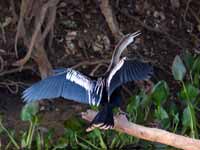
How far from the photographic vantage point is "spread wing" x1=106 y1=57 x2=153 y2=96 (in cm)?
326

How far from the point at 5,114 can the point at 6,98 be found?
0.62 ft

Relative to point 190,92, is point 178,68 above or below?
above

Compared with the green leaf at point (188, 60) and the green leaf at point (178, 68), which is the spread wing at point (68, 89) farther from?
the green leaf at point (188, 60)

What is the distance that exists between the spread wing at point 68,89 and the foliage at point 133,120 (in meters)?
0.86

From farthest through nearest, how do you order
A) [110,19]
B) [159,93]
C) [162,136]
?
[110,19] → [159,93] → [162,136]

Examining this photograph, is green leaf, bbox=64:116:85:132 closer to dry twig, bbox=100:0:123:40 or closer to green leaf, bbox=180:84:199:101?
green leaf, bbox=180:84:199:101

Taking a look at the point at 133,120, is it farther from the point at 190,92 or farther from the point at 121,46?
the point at 121,46

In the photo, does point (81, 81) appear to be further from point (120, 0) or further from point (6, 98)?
point (120, 0)

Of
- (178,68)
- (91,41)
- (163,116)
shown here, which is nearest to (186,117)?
(163,116)

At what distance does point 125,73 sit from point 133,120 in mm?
1080

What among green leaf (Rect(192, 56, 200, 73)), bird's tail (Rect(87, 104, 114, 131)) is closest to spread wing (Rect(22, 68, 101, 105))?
bird's tail (Rect(87, 104, 114, 131))

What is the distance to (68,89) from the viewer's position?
3.27 m

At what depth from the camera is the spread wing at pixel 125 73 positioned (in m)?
3.26

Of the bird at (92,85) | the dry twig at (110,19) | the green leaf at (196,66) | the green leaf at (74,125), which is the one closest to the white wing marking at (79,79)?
the bird at (92,85)
